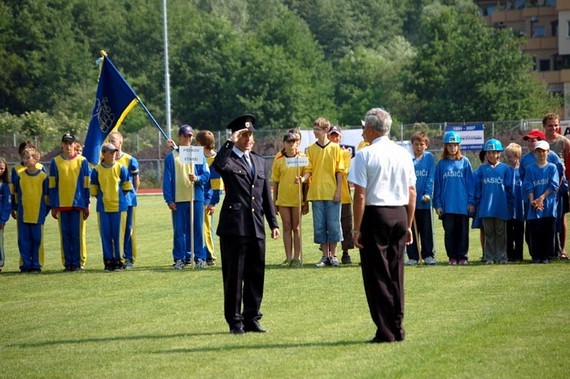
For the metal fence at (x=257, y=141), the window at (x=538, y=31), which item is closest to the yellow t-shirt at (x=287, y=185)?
the metal fence at (x=257, y=141)

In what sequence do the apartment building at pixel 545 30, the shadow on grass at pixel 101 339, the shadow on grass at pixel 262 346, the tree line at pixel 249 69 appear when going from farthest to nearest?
the apartment building at pixel 545 30
the tree line at pixel 249 69
the shadow on grass at pixel 101 339
the shadow on grass at pixel 262 346

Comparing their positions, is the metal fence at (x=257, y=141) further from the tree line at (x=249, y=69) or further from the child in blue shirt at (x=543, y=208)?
the child in blue shirt at (x=543, y=208)

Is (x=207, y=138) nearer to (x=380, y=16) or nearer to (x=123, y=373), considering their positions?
(x=123, y=373)

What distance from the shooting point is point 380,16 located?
5236 inches

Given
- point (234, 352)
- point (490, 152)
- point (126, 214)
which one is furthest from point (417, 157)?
point (234, 352)

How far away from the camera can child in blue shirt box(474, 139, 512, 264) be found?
19109 mm

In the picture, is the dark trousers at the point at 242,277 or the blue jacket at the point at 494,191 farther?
the blue jacket at the point at 494,191

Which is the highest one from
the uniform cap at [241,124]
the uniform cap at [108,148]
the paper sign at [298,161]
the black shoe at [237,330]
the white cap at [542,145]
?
the uniform cap at [241,124]

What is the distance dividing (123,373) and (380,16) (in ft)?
410

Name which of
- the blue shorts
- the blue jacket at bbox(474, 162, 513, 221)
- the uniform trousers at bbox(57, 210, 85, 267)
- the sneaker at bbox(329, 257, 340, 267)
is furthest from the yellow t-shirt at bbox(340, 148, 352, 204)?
the uniform trousers at bbox(57, 210, 85, 267)

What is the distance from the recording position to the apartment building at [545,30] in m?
93.7

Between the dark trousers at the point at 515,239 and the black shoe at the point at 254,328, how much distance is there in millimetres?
7857

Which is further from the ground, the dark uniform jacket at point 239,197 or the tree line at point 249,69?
the tree line at point 249,69

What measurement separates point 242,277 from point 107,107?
9.39m
